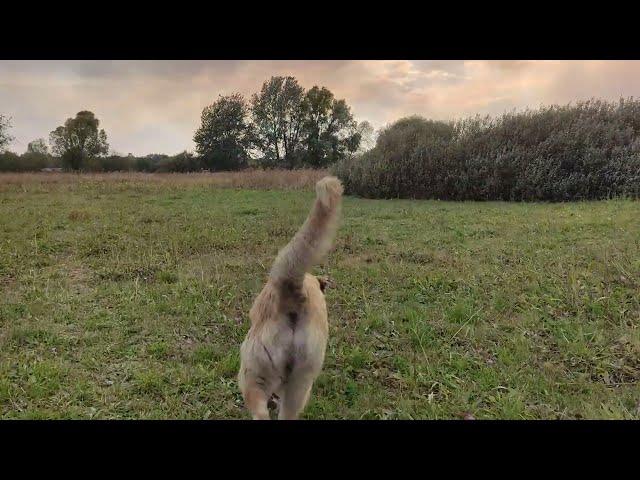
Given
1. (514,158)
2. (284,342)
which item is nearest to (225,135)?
(514,158)

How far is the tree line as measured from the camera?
1241 centimetres

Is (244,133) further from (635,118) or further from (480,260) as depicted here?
(635,118)

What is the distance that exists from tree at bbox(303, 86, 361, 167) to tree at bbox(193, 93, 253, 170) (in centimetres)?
201

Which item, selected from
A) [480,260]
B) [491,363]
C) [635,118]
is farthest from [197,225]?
[635,118]

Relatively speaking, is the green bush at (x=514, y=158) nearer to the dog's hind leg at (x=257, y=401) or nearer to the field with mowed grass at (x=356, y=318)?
the field with mowed grass at (x=356, y=318)

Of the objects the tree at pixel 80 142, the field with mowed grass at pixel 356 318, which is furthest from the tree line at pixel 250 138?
the field with mowed grass at pixel 356 318

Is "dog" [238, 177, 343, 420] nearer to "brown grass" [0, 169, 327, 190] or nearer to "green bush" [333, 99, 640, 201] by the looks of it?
"brown grass" [0, 169, 327, 190]

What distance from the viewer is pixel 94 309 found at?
4.95 metres

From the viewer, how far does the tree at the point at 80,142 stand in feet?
41.9

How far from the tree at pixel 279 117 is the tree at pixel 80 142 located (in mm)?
4867

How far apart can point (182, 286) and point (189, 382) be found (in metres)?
2.32

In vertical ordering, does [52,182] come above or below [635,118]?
below

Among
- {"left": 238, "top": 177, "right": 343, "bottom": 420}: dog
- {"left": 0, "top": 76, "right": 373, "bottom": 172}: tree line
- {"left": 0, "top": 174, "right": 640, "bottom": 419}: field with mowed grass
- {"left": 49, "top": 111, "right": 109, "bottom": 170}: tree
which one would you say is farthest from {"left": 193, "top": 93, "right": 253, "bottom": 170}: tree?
{"left": 238, "top": 177, "right": 343, "bottom": 420}: dog
